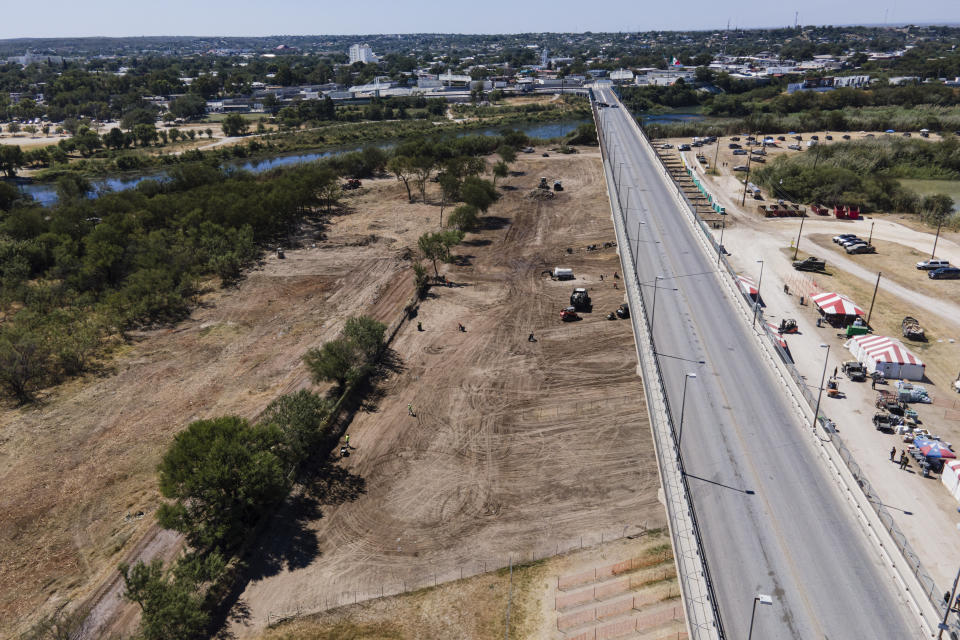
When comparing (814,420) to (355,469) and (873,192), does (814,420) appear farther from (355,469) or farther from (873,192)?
(873,192)

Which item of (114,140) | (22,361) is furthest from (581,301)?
(114,140)

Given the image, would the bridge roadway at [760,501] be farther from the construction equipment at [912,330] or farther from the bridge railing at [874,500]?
the construction equipment at [912,330]

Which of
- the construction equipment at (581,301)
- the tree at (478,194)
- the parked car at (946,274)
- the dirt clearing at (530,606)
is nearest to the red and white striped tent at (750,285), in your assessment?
the construction equipment at (581,301)

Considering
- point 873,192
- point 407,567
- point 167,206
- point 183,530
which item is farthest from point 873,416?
point 167,206

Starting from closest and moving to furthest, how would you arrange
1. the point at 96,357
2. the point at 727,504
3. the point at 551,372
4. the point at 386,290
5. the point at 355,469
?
the point at 727,504 < the point at 355,469 < the point at 551,372 < the point at 96,357 < the point at 386,290

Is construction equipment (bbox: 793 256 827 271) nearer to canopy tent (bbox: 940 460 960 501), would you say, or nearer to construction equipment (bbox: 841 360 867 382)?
construction equipment (bbox: 841 360 867 382)

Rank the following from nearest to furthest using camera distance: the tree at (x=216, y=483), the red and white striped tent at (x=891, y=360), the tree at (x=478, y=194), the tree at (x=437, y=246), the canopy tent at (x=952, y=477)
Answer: the tree at (x=216, y=483) → the canopy tent at (x=952, y=477) → the red and white striped tent at (x=891, y=360) → the tree at (x=437, y=246) → the tree at (x=478, y=194)

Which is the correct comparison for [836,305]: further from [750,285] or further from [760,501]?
[760,501]

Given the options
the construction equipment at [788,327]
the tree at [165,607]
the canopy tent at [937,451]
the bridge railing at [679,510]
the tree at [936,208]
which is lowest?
the tree at [165,607]
